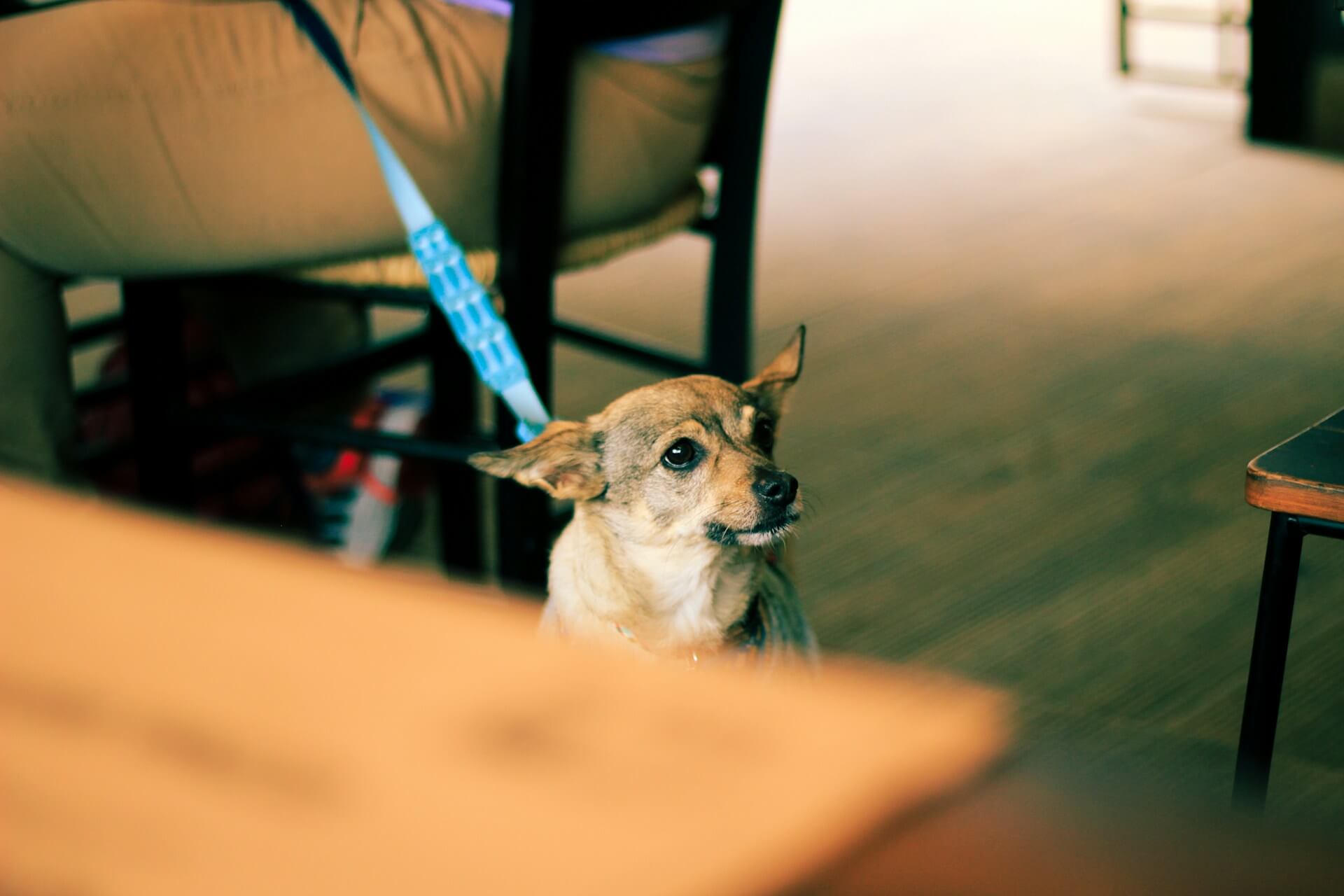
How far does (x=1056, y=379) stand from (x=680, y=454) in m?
1.37

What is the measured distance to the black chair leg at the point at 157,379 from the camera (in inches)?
58.1

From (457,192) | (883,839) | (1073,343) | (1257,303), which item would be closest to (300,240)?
(457,192)

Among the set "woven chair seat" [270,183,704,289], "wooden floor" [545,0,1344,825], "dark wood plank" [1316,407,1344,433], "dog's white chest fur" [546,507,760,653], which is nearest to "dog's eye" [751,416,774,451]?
"dog's white chest fur" [546,507,760,653]

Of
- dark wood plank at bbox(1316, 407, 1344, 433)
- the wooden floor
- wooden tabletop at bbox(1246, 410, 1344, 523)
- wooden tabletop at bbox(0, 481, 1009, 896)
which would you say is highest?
wooden tabletop at bbox(0, 481, 1009, 896)

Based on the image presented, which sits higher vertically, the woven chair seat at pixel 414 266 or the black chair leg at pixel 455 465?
the woven chair seat at pixel 414 266

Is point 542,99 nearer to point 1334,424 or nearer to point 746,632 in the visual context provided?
point 746,632

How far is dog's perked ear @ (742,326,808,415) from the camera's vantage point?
143cm

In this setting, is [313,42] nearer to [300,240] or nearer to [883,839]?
[300,240]

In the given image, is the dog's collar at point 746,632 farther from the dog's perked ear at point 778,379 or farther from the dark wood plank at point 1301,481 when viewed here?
the dark wood plank at point 1301,481

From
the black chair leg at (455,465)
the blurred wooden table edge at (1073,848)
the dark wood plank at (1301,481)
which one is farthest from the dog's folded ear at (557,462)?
the blurred wooden table edge at (1073,848)

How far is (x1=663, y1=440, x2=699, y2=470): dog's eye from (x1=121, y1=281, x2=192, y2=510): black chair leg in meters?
0.56

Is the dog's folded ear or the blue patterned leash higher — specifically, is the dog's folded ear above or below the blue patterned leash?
below

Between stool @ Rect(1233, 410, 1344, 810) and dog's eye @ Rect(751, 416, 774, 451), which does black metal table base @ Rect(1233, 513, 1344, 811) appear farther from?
dog's eye @ Rect(751, 416, 774, 451)

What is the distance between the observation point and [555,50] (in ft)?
4.24
